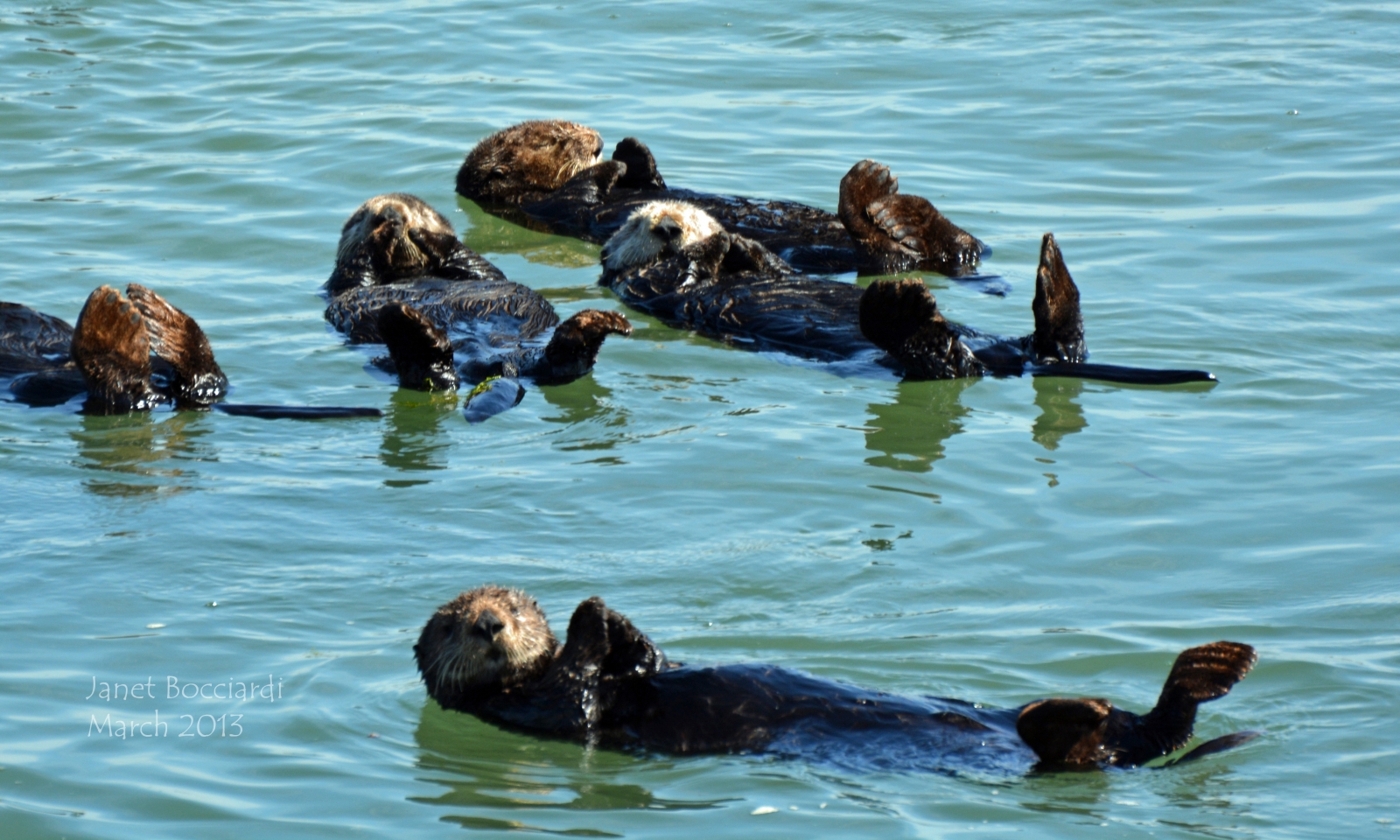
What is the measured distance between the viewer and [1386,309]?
714 centimetres

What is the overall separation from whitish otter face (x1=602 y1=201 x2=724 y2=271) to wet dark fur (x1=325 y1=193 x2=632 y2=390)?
24.6 inches

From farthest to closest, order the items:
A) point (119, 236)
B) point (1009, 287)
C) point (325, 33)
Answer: point (325, 33) → point (119, 236) → point (1009, 287)

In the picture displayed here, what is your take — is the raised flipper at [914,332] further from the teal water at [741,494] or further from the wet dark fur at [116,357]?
the wet dark fur at [116,357]

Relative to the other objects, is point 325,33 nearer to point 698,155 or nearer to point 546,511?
point 698,155

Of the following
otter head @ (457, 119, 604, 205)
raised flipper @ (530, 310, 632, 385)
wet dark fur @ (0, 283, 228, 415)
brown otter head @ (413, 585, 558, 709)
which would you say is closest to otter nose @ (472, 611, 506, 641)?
brown otter head @ (413, 585, 558, 709)

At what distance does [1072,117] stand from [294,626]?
803 cm

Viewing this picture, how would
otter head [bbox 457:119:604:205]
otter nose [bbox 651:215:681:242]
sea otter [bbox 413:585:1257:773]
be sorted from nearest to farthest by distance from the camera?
1. sea otter [bbox 413:585:1257:773]
2. otter nose [bbox 651:215:681:242]
3. otter head [bbox 457:119:604:205]

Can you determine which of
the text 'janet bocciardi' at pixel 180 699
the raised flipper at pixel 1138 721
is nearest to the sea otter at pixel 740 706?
the raised flipper at pixel 1138 721

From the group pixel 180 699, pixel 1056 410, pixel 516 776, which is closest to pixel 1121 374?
pixel 1056 410

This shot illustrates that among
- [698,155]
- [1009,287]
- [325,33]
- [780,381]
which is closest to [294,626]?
[780,381]

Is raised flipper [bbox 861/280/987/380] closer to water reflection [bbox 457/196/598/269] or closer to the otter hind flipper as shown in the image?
the otter hind flipper

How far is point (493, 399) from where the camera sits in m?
6.17

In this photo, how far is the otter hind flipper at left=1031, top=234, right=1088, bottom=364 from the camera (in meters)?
6.20

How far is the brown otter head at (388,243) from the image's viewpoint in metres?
7.59
